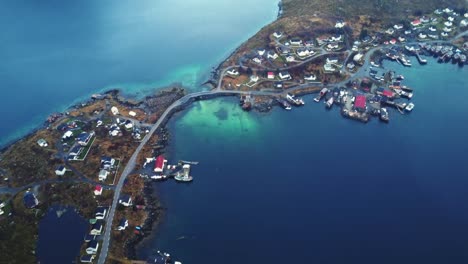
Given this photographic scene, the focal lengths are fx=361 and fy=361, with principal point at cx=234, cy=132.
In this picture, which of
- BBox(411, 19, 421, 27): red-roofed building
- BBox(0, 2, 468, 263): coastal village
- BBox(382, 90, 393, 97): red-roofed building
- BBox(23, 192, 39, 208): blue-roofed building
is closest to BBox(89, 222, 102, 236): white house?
BBox(0, 2, 468, 263): coastal village

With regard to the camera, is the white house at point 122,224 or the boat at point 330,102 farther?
the boat at point 330,102

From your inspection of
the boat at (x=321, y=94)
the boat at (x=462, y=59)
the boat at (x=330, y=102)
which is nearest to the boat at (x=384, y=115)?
the boat at (x=330, y=102)

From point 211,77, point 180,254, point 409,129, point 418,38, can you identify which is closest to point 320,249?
point 180,254

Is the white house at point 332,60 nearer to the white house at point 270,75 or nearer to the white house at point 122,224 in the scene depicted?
the white house at point 270,75

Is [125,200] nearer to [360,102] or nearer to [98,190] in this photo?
[98,190]

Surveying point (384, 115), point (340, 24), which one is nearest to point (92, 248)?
point (384, 115)

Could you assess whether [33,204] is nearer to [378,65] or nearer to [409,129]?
[409,129]

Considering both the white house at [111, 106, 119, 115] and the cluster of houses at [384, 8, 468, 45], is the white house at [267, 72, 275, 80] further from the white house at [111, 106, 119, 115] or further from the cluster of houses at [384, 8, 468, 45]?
the cluster of houses at [384, 8, 468, 45]
